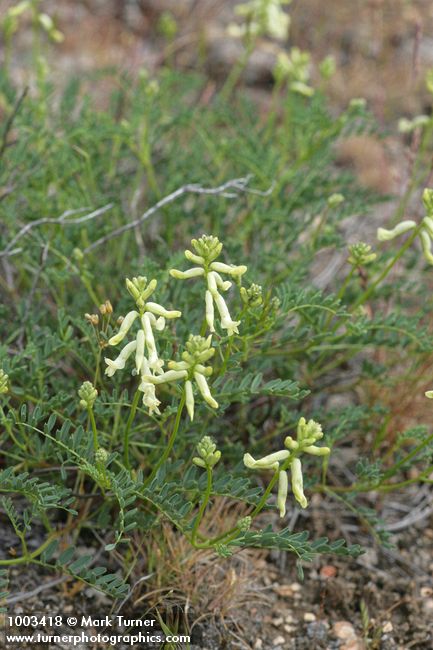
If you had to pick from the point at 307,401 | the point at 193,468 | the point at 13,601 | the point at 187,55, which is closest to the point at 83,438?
the point at 193,468

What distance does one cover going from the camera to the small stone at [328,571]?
2.19 metres

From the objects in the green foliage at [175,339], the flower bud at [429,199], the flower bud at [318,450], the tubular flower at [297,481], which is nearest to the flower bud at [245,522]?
the green foliage at [175,339]

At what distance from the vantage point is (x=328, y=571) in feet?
7.23

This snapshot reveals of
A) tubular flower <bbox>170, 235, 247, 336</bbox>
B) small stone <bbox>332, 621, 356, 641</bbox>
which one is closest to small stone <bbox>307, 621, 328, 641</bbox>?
small stone <bbox>332, 621, 356, 641</bbox>

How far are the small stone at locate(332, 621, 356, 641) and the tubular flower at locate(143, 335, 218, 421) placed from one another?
1.00m

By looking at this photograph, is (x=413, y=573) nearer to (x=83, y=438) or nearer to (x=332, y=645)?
(x=332, y=645)

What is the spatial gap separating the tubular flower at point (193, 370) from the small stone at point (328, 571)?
1043 mm

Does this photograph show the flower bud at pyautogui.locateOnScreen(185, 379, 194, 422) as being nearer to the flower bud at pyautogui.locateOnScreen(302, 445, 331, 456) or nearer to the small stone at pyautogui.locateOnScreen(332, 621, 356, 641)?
the flower bud at pyautogui.locateOnScreen(302, 445, 331, 456)

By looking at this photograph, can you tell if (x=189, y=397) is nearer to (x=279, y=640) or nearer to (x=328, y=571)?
(x=279, y=640)

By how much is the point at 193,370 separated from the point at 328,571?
110 cm

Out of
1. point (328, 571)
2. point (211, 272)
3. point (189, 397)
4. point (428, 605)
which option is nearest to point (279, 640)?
point (328, 571)

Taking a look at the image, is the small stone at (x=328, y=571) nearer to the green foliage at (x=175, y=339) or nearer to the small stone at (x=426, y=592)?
the green foliage at (x=175, y=339)

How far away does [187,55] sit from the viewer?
594 cm

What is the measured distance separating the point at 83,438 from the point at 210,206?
122 cm
